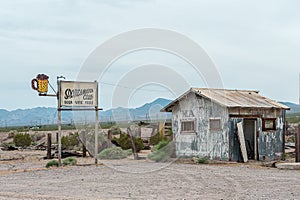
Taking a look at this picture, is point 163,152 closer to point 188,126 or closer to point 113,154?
point 188,126

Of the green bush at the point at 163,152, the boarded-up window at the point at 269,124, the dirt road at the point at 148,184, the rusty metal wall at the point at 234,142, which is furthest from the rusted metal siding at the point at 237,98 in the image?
the dirt road at the point at 148,184

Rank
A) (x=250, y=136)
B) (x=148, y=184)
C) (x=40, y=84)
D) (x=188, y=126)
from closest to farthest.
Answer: (x=148, y=184) < (x=40, y=84) < (x=188, y=126) < (x=250, y=136)

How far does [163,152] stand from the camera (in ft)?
92.1

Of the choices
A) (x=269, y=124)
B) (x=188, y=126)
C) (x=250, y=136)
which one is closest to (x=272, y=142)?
(x=269, y=124)

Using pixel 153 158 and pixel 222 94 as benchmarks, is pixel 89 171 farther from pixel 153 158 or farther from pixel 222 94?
pixel 222 94

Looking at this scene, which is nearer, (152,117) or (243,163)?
(243,163)

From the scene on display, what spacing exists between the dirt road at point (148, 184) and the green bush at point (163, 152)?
4.52 meters

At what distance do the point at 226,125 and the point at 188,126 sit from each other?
9.22ft

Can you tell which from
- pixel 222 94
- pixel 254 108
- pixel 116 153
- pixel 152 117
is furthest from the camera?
pixel 152 117

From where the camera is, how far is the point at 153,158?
27.2m

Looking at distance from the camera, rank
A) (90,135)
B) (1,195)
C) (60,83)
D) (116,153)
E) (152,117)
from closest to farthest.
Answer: (1,195)
(60,83)
(116,153)
(90,135)
(152,117)

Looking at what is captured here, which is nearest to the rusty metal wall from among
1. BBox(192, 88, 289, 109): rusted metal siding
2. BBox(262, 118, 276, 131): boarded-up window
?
BBox(192, 88, 289, 109): rusted metal siding

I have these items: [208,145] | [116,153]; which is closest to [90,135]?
[116,153]

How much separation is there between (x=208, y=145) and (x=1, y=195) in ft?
46.6
